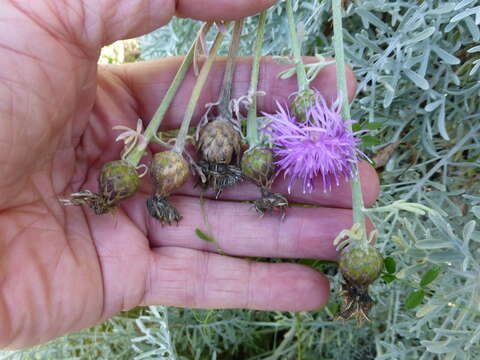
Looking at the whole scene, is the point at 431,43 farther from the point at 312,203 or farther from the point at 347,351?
the point at 347,351

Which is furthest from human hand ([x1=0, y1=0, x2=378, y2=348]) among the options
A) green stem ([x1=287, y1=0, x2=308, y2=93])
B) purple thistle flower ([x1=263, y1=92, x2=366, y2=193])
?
purple thistle flower ([x1=263, y1=92, x2=366, y2=193])

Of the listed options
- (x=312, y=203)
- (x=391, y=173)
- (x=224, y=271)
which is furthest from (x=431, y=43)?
(x=224, y=271)

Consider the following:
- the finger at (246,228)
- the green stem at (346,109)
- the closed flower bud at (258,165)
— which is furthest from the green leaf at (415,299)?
the closed flower bud at (258,165)

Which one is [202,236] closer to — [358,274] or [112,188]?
[112,188]

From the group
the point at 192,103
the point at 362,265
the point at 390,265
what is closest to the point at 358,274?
the point at 362,265

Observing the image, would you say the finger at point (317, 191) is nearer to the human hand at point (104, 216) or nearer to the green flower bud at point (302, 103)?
the human hand at point (104, 216)

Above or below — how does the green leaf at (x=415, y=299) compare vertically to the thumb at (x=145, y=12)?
below

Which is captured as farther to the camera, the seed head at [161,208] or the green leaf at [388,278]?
the seed head at [161,208]
